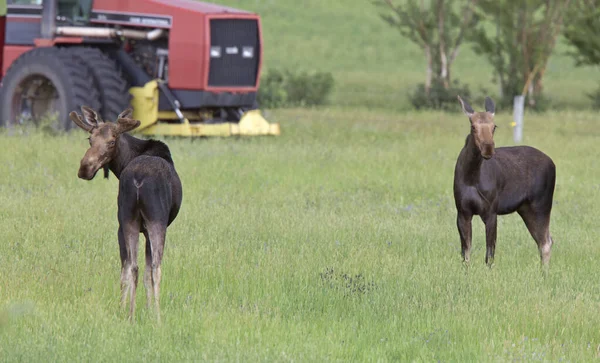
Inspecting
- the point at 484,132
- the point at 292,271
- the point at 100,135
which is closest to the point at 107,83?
the point at 292,271

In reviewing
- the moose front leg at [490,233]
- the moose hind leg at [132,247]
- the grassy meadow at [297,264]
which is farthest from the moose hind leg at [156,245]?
the moose front leg at [490,233]

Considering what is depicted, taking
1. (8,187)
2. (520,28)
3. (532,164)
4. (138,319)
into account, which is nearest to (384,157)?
(8,187)

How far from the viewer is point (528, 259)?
33.1ft

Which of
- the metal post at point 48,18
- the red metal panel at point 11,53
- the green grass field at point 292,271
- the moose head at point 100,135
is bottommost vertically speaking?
the green grass field at point 292,271

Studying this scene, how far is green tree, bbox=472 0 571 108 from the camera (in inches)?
1156

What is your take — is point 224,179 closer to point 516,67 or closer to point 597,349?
point 597,349

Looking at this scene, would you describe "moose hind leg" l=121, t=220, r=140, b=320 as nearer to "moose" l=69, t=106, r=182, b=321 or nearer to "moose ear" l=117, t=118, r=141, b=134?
"moose" l=69, t=106, r=182, b=321

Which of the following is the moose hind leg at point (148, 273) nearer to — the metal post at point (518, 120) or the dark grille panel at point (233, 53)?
the dark grille panel at point (233, 53)

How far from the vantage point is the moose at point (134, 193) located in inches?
270

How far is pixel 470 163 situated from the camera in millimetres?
9203

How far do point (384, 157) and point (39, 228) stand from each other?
792 cm

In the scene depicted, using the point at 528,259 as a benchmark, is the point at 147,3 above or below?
above

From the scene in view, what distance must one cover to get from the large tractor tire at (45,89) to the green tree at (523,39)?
14580 millimetres

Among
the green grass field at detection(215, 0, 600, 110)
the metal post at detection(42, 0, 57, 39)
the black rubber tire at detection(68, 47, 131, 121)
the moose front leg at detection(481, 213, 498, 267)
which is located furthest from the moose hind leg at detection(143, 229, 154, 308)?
the green grass field at detection(215, 0, 600, 110)
